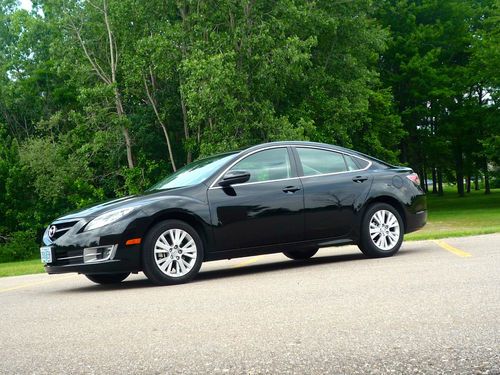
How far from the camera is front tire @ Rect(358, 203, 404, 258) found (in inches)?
384

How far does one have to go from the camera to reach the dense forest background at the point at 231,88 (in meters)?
29.6

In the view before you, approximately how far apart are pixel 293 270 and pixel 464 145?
39.9 metres

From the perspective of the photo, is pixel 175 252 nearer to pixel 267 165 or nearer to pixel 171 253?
pixel 171 253

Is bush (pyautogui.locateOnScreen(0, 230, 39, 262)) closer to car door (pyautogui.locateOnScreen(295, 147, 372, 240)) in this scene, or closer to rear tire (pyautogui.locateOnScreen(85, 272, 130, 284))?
rear tire (pyautogui.locateOnScreen(85, 272, 130, 284))

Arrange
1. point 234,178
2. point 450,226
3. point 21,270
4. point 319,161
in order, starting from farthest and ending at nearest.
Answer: point 450,226
point 21,270
point 319,161
point 234,178

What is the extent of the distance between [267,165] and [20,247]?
3361 centimetres

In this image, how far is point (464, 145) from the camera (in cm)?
4669

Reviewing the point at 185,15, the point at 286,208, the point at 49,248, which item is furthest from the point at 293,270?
the point at 185,15

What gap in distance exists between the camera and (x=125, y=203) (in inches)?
332

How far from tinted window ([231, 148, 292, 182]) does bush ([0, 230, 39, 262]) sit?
33.0m

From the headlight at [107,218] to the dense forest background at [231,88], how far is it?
19.4m

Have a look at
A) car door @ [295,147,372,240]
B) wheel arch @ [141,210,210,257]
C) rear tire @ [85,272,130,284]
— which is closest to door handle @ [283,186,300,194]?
car door @ [295,147,372,240]

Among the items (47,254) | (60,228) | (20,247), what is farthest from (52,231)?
(20,247)

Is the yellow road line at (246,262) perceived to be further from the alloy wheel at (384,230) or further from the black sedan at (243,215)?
the alloy wheel at (384,230)
